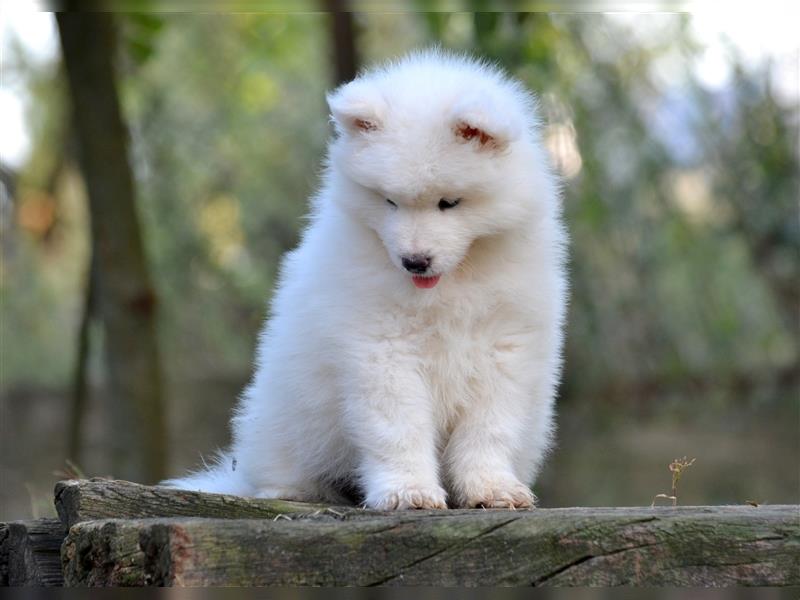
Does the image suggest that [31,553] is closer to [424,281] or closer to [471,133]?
[424,281]

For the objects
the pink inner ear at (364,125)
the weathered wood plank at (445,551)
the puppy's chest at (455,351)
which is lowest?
the weathered wood plank at (445,551)

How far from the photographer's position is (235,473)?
475 cm

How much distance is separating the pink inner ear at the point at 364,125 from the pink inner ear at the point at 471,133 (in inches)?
11.5

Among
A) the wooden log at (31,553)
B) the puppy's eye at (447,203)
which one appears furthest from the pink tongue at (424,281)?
the wooden log at (31,553)

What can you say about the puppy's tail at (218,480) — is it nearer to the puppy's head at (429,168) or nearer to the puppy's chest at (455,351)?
the puppy's chest at (455,351)

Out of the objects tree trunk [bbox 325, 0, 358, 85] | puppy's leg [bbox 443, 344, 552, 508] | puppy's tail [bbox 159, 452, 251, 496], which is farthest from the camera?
tree trunk [bbox 325, 0, 358, 85]

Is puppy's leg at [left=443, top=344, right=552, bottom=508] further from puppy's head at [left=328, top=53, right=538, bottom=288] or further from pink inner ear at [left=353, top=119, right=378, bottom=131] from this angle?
pink inner ear at [left=353, top=119, right=378, bottom=131]

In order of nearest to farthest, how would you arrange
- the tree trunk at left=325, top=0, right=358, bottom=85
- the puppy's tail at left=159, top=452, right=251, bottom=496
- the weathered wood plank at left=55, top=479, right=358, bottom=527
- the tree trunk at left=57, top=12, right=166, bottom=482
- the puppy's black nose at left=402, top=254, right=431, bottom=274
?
the weathered wood plank at left=55, top=479, right=358, bottom=527 → the puppy's black nose at left=402, top=254, right=431, bottom=274 → the puppy's tail at left=159, top=452, right=251, bottom=496 → the tree trunk at left=57, top=12, right=166, bottom=482 → the tree trunk at left=325, top=0, right=358, bottom=85

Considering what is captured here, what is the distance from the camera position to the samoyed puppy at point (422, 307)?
394 cm

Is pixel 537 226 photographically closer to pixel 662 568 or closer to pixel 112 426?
pixel 662 568

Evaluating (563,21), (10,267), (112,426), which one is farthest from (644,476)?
(10,267)

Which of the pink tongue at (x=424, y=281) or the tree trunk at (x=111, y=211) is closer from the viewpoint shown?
Result: the pink tongue at (x=424, y=281)

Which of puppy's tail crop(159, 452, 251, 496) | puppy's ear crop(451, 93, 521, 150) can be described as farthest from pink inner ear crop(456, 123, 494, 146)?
puppy's tail crop(159, 452, 251, 496)

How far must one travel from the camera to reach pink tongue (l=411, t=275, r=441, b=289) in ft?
13.1
